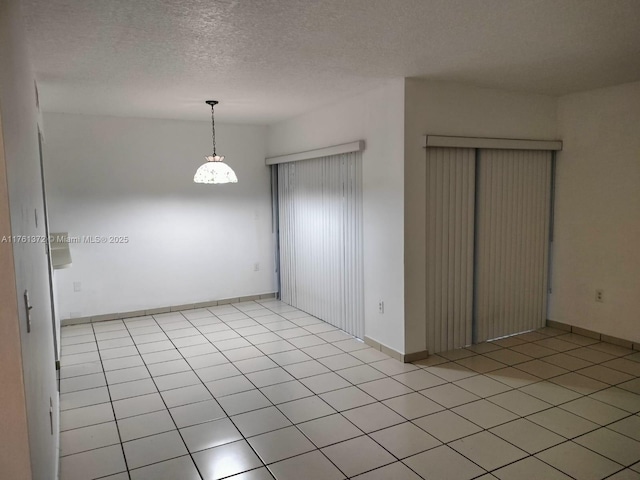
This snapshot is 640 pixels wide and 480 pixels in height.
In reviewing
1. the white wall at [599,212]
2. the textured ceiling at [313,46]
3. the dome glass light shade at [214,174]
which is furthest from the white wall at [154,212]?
the white wall at [599,212]

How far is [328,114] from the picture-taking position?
5008mm

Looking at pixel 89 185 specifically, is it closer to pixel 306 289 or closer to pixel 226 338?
pixel 226 338

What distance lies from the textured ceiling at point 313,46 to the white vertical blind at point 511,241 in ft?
2.57

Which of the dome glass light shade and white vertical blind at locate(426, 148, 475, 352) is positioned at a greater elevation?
the dome glass light shade

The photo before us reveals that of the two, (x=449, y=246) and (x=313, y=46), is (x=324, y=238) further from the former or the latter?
(x=313, y=46)

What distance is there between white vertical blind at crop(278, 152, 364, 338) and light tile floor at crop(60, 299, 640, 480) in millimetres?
465

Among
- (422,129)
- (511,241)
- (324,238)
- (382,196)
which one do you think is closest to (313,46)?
(422,129)

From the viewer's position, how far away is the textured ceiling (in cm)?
239

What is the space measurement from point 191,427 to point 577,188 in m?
4.15

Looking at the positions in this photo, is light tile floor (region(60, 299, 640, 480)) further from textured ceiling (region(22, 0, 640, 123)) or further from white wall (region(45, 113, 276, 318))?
textured ceiling (region(22, 0, 640, 123))

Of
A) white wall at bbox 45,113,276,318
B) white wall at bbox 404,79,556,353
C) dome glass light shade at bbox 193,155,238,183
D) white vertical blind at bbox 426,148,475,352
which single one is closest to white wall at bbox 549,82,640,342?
white wall at bbox 404,79,556,353

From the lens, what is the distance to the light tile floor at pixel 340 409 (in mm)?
2598

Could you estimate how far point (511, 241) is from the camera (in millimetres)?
4668

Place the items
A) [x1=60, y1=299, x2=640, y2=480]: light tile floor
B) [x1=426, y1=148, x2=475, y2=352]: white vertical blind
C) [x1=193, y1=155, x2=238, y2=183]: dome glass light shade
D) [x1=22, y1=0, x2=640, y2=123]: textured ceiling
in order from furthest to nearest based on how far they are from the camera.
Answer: [x1=193, y1=155, x2=238, y2=183]: dome glass light shade < [x1=426, y1=148, x2=475, y2=352]: white vertical blind < [x1=60, y1=299, x2=640, y2=480]: light tile floor < [x1=22, y1=0, x2=640, y2=123]: textured ceiling
